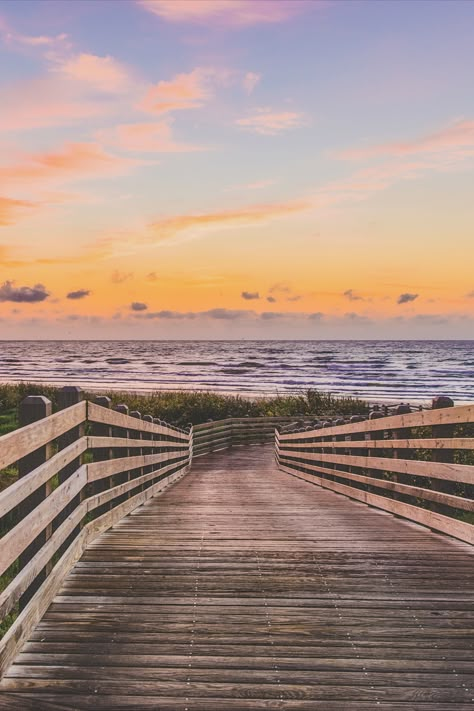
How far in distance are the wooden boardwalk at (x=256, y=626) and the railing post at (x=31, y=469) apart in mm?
232

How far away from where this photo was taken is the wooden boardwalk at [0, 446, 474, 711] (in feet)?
11.5

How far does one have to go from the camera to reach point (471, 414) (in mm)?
6203

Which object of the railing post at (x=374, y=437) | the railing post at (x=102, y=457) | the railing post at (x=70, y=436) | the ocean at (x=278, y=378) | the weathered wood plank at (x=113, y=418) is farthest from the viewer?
the ocean at (x=278, y=378)

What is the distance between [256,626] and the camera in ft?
14.1

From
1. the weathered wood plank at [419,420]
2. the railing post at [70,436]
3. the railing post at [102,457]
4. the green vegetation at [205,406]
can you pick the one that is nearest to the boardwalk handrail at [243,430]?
the green vegetation at [205,406]

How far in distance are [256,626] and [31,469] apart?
181 centimetres

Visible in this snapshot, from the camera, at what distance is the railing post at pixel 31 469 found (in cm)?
448

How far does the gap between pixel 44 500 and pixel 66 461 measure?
750mm

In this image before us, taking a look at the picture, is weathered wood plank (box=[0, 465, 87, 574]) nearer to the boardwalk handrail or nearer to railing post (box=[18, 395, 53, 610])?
railing post (box=[18, 395, 53, 610])

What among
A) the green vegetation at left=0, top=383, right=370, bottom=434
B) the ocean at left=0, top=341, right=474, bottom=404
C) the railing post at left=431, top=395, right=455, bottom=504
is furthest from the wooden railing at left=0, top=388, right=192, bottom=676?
the ocean at left=0, top=341, right=474, bottom=404

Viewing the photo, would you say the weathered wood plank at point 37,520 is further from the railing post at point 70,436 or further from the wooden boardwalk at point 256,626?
the wooden boardwalk at point 256,626

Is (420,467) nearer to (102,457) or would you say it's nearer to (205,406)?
(102,457)

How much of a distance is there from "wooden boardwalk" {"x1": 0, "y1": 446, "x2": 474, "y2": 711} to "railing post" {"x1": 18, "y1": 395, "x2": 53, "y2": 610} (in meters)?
0.23

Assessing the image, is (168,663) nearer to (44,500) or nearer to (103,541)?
(44,500)
